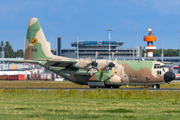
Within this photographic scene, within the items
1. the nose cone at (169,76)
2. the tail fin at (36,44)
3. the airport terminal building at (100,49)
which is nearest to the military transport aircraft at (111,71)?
the nose cone at (169,76)

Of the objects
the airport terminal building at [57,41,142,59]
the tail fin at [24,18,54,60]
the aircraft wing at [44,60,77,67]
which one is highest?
the airport terminal building at [57,41,142,59]

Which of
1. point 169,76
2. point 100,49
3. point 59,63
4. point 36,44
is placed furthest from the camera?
point 100,49

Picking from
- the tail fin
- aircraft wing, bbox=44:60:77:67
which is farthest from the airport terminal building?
aircraft wing, bbox=44:60:77:67

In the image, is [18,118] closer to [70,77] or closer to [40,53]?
[70,77]

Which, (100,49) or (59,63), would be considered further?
(100,49)

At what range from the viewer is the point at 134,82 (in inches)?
1619

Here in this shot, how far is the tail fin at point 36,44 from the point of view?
45406 millimetres

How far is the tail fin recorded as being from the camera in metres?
45.4

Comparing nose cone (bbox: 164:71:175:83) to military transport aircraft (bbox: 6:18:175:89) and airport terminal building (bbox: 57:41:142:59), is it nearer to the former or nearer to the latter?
military transport aircraft (bbox: 6:18:175:89)

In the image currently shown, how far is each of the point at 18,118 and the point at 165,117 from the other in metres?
7.39

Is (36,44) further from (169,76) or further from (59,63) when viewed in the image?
(169,76)

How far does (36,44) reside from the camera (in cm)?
4578

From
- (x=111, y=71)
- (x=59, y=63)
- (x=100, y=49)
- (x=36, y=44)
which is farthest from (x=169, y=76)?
(x=100, y=49)

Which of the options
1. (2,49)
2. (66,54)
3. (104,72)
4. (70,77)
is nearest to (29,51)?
(70,77)
